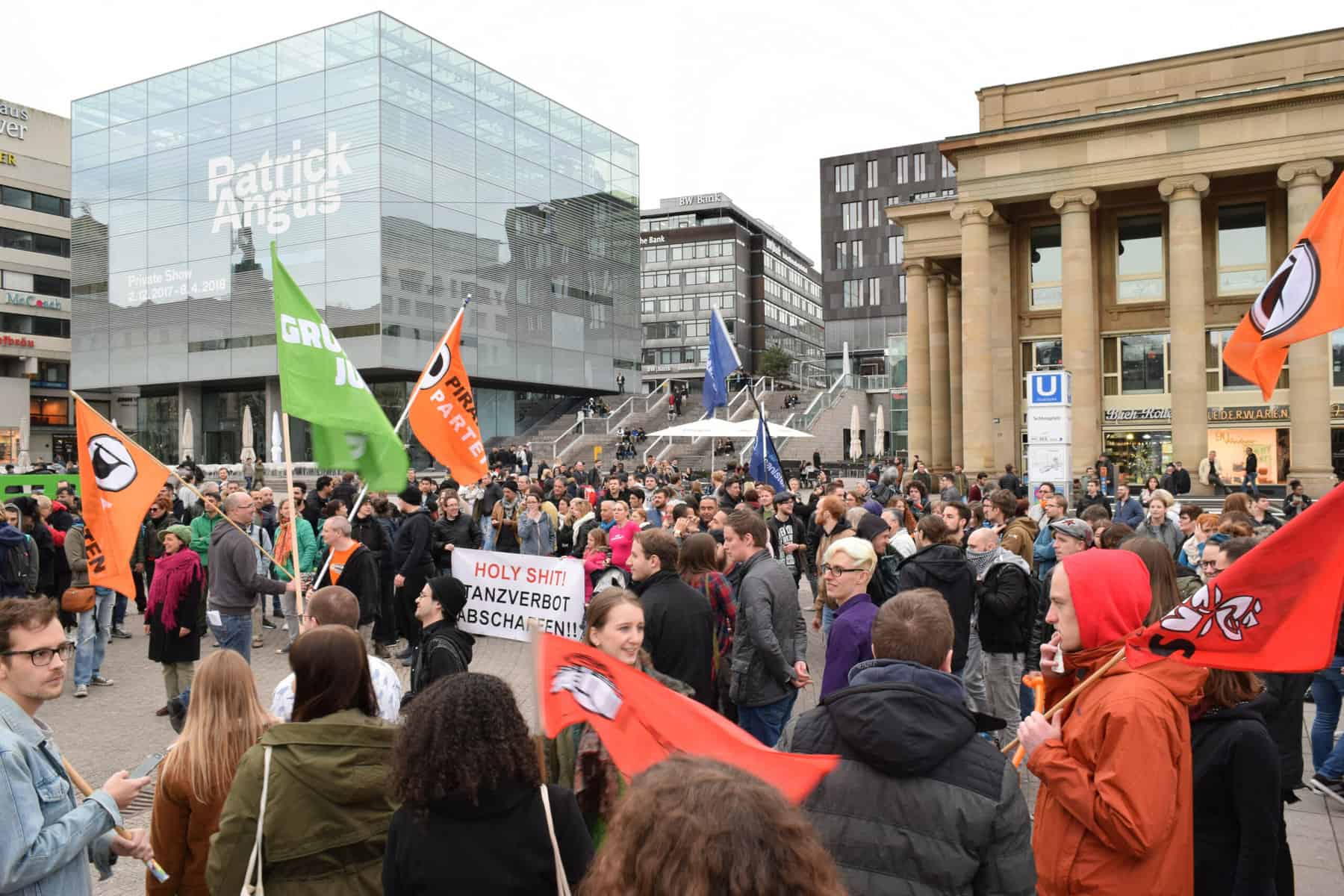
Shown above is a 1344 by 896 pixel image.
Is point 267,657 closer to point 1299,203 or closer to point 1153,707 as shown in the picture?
point 1153,707

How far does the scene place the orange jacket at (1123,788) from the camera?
278cm

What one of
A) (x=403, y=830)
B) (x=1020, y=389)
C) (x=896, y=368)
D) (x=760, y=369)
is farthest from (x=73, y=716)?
(x=760, y=369)

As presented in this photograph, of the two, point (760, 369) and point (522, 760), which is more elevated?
point (760, 369)

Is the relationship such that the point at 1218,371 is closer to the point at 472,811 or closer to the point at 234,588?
the point at 234,588

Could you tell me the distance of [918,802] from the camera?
253 centimetres

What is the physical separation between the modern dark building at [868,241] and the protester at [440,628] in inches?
3200

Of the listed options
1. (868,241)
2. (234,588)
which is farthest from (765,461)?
(868,241)

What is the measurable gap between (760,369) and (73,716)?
273 feet

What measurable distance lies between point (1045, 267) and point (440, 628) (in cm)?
3531

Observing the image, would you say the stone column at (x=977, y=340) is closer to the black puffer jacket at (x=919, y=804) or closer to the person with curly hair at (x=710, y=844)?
the black puffer jacket at (x=919, y=804)

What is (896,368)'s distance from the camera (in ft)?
163

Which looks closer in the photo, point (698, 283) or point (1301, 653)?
point (1301, 653)

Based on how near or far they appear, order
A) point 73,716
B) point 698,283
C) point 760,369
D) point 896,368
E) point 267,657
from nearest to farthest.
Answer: point 73,716
point 267,657
point 896,368
point 760,369
point 698,283

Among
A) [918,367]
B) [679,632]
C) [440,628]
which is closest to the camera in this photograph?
[440,628]
